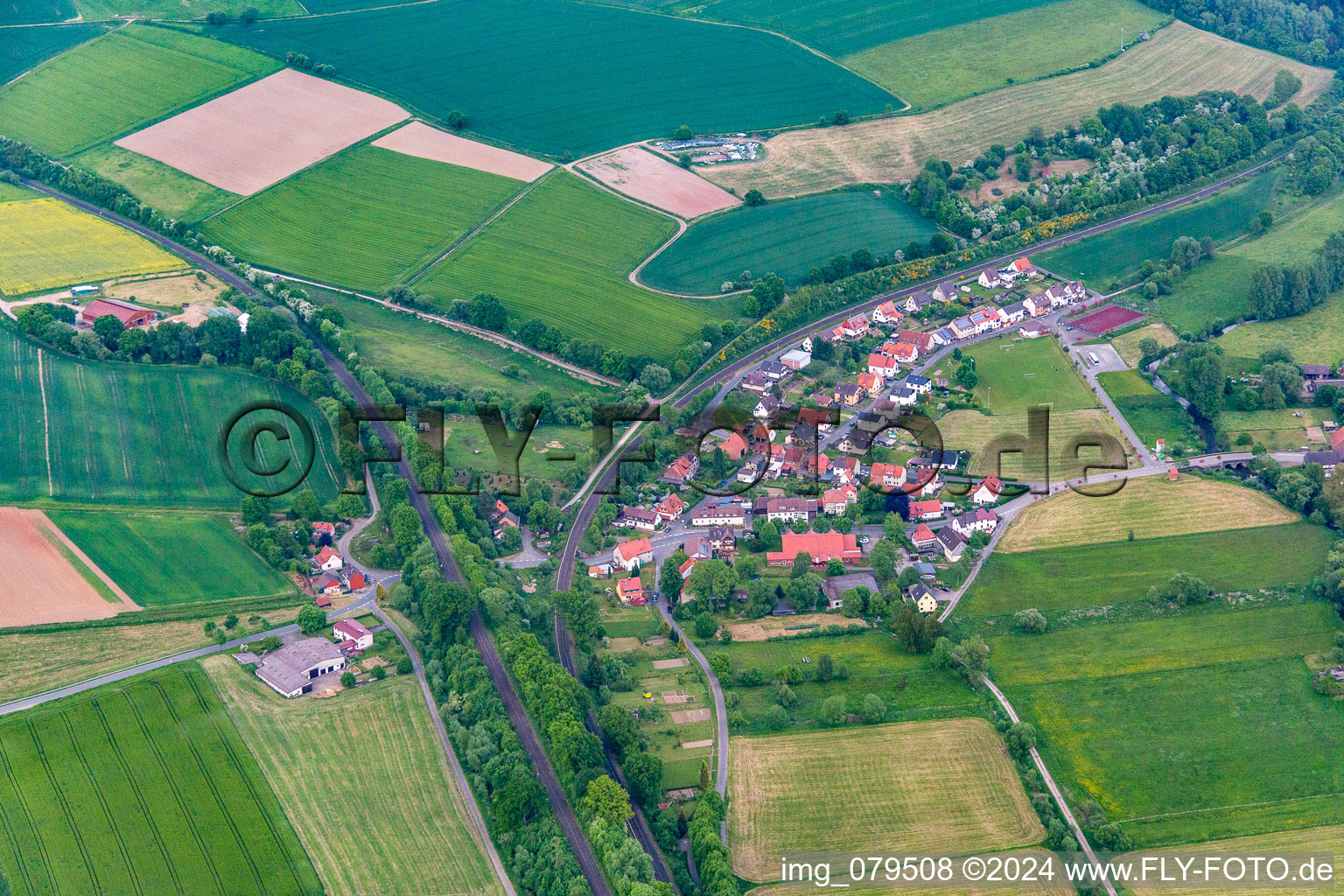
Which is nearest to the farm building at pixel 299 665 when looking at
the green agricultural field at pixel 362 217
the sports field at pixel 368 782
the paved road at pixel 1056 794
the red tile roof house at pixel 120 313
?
the sports field at pixel 368 782

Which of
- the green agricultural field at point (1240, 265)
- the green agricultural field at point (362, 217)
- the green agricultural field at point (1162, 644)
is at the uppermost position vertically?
the green agricultural field at point (362, 217)

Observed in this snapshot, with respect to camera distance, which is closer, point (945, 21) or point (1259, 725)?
point (1259, 725)

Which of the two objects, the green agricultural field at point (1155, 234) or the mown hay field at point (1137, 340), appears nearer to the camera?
the mown hay field at point (1137, 340)

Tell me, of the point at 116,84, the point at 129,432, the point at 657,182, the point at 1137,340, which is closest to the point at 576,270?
the point at 657,182

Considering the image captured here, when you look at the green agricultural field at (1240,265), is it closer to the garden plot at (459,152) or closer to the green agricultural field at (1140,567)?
the green agricultural field at (1140,567)

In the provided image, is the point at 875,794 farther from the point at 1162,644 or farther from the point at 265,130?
the point at 265,130

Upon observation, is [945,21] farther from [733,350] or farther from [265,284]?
[265,284]

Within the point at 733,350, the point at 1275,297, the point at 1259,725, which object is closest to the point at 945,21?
the point at 1275,297
